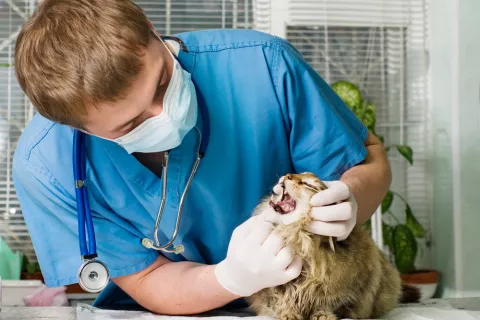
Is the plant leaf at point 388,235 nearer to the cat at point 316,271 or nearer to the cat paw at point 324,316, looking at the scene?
the cat at point 316,271

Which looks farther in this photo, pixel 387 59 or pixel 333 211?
pixel 387 59

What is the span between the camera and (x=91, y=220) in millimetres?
1334

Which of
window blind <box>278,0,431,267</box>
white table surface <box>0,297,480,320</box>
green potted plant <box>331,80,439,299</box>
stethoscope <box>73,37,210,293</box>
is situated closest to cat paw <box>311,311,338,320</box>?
stethoscope <box>73,37,210,293</box>

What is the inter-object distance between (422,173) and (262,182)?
2351 millimetres

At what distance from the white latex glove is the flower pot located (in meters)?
2.14

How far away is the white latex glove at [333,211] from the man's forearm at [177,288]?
26 centimetres

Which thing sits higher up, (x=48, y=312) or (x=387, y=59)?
(x=387, y=59)

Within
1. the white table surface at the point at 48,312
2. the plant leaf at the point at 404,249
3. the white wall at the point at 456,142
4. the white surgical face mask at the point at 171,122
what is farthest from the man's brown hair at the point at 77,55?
the plant leaf at the point at 404,249

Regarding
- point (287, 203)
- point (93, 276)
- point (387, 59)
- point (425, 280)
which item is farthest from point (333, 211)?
point (387, 59)

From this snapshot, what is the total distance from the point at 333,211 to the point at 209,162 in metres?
0.38

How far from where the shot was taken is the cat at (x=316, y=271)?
1.21 metres

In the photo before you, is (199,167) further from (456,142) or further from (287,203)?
(456,142)

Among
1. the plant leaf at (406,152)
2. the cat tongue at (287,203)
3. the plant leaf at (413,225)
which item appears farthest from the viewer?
the plant leaf at (413,225)

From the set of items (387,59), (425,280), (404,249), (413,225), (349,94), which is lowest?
(425,280)
